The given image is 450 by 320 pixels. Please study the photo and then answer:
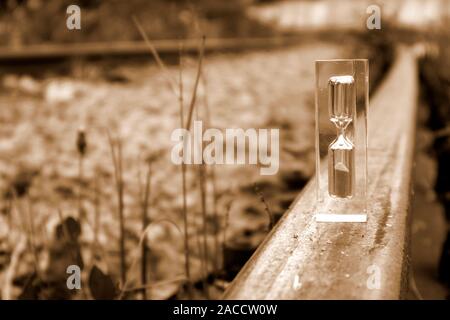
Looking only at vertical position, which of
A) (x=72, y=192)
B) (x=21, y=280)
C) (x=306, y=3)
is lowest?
(x=21, y=280)

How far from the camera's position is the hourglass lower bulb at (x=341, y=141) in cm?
70

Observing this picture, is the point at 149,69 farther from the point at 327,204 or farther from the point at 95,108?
the point at 327,204

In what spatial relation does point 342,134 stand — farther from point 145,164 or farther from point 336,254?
point 145,164

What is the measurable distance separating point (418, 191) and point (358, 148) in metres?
1.08

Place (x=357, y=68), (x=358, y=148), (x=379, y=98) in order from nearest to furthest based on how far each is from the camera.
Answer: (x=357, y=68) < (x=358, y=148) < (x=379, y=98)

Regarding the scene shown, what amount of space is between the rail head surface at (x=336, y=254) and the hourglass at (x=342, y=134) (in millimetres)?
21

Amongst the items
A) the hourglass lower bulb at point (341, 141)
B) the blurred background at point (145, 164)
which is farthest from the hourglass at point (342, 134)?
the blurred background at point (145, 164)

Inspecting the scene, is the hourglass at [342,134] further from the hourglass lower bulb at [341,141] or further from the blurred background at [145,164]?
the blurred background at [145,164]

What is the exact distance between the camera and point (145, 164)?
234 cm

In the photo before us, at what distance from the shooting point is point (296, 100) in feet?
12.5

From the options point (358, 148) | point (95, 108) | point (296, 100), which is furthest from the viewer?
point (296, 100)

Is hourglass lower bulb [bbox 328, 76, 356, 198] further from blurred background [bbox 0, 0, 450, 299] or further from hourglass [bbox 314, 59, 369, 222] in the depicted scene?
blurred background [bbox 0, 0, 450, 299]

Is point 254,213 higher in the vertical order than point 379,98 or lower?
lower
